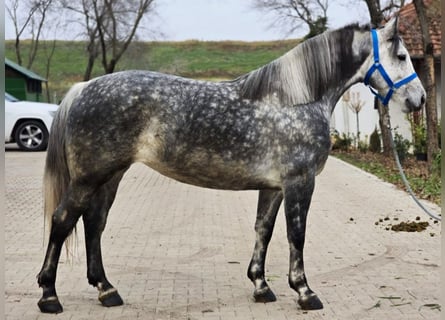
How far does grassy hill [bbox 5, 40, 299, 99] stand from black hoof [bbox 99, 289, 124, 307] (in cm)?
4823

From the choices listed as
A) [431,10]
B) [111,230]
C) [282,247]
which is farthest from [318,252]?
[431,10]

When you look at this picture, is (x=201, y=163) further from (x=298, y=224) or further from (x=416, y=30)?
(x=416, y=30)

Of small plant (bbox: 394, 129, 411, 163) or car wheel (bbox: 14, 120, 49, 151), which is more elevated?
car wheel (bbox: 14, 120, 49, 151)

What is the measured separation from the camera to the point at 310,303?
566 centimetres

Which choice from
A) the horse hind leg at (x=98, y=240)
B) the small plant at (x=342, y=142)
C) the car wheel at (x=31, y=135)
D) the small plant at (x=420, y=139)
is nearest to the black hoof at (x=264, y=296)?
the horse hind leg at (x=98, y=240)

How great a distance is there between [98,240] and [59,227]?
0.46 metres

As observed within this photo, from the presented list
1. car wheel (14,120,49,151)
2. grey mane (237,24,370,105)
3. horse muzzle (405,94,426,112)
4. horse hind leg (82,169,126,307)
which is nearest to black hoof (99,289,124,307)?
horse hind leg (82,169,126,307)

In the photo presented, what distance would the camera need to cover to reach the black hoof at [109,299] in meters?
5.81

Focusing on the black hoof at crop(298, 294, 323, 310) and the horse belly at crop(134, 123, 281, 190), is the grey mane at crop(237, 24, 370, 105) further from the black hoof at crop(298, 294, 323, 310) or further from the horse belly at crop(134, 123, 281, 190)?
the black hoof at crop(298, 294, 323, 310)

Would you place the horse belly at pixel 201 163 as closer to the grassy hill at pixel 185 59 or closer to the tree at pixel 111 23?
the tree at pixel 111 23

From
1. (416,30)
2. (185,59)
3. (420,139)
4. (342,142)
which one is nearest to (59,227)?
(420,139)

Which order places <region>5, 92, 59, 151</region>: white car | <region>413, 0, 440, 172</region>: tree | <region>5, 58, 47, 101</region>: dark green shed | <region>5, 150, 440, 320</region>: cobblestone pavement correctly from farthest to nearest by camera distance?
<region>5, 58, 47, 101</region>: dark green shed
<region>5, 92, 59, 151</region>: white car
<region>413, 0, 440, 172</region>: tree
<region>5, 150, 440, 320</region>: cobblestone pavement

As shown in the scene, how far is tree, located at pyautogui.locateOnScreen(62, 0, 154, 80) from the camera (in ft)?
128

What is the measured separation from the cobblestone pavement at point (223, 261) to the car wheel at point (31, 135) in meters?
9.18
